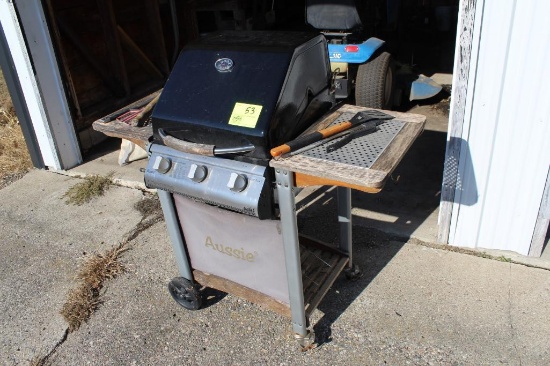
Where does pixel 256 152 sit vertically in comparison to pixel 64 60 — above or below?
above

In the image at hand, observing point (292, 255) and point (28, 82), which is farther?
point (28, 82)

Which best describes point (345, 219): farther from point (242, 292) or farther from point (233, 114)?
point (233, 114)

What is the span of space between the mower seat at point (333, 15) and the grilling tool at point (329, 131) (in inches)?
108

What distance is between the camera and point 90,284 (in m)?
2.84

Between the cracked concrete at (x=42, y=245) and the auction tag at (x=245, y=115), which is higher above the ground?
the auction tag at (x=245, y=115)

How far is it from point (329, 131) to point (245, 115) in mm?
360

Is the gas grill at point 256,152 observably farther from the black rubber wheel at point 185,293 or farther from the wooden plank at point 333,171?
the black rubber wheel at point 185,293

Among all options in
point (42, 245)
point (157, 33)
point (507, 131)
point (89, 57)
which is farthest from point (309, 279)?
point (157, 33)

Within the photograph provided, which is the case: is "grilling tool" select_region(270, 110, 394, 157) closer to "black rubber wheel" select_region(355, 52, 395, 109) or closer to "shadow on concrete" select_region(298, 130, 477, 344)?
"shadow on concrete" select_region(298, 130, 477, 344)

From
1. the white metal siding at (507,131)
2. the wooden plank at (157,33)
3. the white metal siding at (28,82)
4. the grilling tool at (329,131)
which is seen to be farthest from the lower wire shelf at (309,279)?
the wooden plank at (157,33)

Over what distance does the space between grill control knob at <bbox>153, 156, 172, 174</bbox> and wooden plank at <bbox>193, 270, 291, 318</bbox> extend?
711 millimetres

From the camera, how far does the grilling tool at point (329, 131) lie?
177 centimetres

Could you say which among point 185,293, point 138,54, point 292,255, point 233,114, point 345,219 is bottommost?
point 185,293

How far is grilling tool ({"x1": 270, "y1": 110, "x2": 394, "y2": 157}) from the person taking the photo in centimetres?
177
